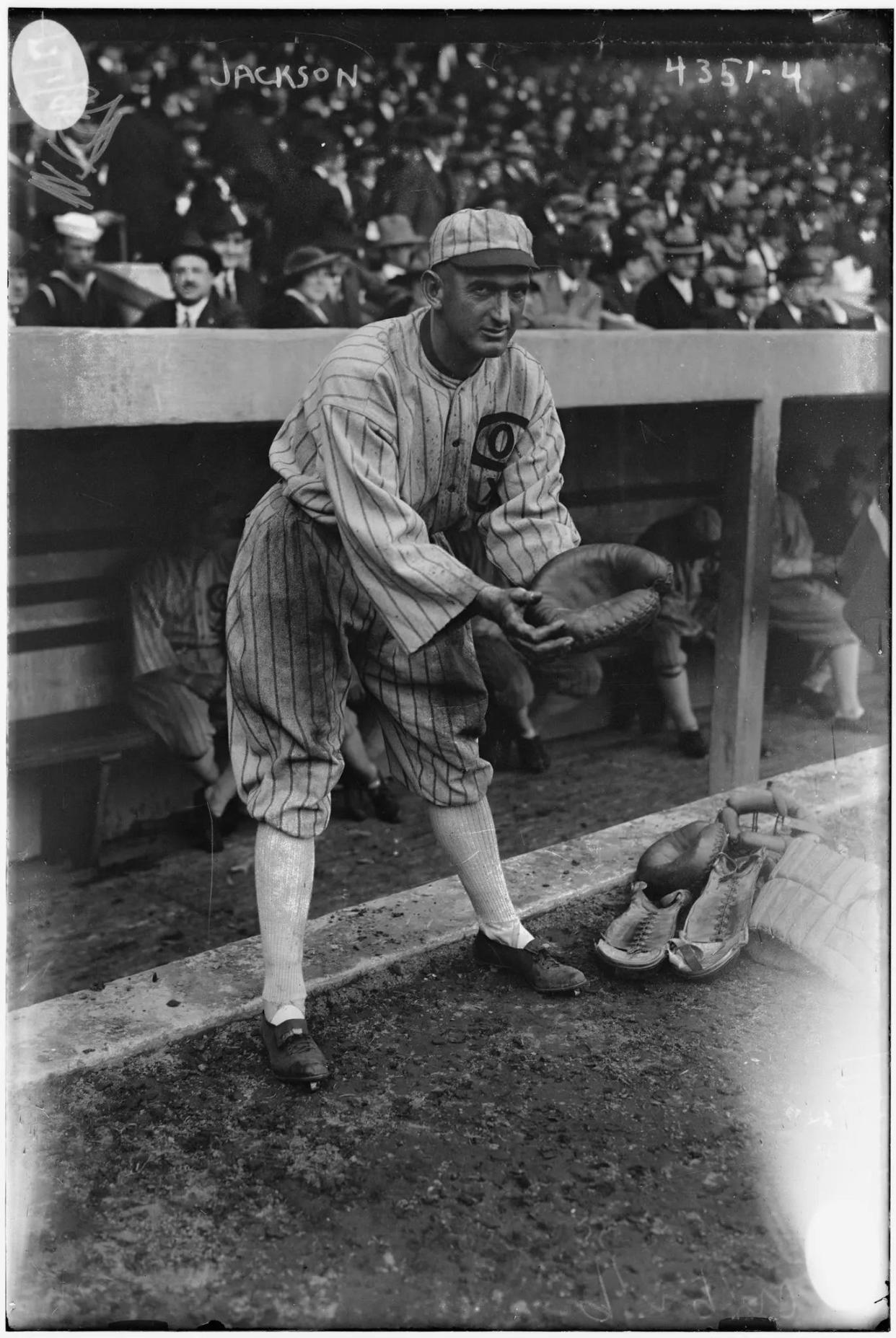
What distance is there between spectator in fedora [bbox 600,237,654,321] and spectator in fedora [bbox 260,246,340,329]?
115 centimetres

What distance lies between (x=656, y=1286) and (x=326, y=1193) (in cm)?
57

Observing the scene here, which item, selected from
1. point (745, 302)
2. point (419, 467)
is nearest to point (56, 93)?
point (419, 467)

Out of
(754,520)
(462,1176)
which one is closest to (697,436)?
(754,520)

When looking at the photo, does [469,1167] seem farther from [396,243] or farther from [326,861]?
[396,243]

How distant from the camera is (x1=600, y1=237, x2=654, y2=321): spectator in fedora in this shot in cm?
475

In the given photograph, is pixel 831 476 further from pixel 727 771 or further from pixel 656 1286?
pixel 656 1286

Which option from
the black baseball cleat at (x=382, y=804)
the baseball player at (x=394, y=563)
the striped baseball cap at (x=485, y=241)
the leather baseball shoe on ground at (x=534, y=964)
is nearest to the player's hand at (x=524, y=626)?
the baseball player at (x=394, y=563)

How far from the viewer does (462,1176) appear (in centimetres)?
225

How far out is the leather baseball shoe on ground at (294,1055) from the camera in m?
2.49

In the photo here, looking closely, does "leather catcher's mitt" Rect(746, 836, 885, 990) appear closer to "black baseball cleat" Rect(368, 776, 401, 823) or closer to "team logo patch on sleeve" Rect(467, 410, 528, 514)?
"team logo patch on sleeve" Rect(467, 410, 528, 514)

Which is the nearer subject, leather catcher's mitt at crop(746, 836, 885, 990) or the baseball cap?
leather catcher's mitt at crop(746, 836, 885, 990)

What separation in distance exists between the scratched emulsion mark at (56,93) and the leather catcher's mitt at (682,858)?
2.01m

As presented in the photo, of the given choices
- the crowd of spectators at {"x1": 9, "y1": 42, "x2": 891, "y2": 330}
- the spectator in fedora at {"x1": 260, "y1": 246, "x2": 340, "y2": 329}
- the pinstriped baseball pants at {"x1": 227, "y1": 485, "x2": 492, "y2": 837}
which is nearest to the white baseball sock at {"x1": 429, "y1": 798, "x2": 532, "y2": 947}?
the pinstriped baseball pants at {"x1": 227, "y1": 485, "x2": 492, "y2": 837}

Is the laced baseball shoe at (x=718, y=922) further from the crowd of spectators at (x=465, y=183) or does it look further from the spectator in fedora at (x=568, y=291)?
the spectator in fedora at (x=568, y=291)
